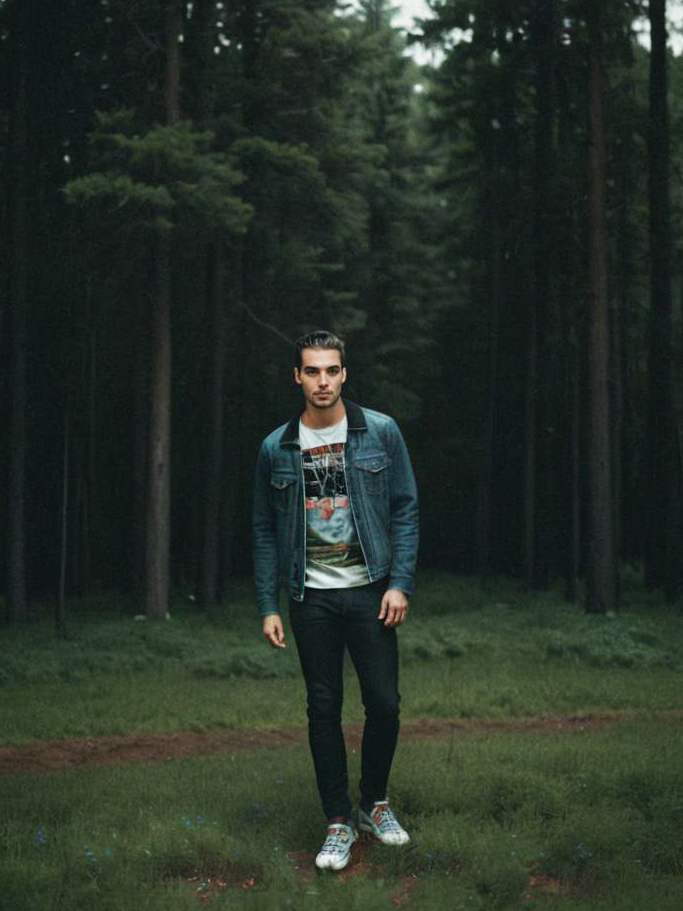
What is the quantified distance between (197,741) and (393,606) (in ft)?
16.6

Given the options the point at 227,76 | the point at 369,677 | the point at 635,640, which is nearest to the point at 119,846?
the point at 369,677

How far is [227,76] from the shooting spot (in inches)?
763

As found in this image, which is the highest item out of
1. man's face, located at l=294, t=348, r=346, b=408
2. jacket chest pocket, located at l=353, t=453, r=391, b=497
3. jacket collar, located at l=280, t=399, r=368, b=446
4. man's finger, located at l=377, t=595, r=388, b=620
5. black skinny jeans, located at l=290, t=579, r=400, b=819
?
man's face, located at l=294, t=348, r=346, b=408

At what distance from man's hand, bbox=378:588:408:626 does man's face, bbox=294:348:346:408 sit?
3.22 ft

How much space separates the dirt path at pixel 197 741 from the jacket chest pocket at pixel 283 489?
12.9ft

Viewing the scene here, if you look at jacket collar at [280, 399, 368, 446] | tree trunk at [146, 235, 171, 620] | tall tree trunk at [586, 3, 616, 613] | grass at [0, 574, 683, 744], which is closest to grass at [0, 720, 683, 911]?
jacket collar at [280, 399, 368, 446]

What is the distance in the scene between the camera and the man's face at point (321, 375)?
5.16 metres

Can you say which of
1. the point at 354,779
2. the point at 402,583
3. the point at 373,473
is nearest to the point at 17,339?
the point at 354,779

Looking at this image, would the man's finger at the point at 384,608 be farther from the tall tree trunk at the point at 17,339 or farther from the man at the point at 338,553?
the tall tree trunk at the point at 17,339

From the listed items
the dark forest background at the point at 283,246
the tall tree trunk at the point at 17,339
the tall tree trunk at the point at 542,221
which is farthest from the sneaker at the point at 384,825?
the tall tree trunk at the point at 542,221

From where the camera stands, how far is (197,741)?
31.2ft

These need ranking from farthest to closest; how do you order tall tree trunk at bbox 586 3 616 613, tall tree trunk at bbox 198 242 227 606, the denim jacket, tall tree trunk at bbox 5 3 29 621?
tall tree trunk at bbox 198 242 227 606 → tall tree trunk at bbox 5 3 29 621 → tall tree trunk at bbox 586 3 616 613 → the denim jacket

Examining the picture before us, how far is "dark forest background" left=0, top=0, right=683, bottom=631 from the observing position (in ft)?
58.1

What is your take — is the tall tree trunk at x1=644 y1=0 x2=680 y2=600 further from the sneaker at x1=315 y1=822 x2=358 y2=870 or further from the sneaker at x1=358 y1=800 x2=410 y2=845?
the sneaker at x1=315 y1=822 x2=358 y2=870
